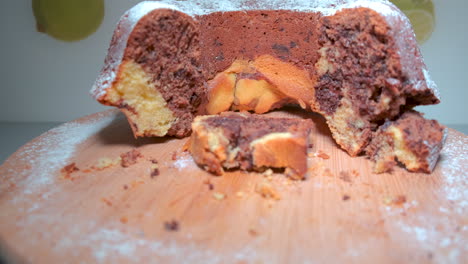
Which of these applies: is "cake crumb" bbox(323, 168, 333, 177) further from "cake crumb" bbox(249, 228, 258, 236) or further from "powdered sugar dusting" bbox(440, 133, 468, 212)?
"cake crumb" bbox(249, 228, 258, 236)

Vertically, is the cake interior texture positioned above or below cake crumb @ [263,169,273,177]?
above

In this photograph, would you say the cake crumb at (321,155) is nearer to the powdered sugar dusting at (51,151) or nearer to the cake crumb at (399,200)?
the cake crumb at (399,200)

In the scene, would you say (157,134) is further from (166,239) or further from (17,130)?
(17,130)

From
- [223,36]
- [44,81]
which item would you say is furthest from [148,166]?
[44,81]

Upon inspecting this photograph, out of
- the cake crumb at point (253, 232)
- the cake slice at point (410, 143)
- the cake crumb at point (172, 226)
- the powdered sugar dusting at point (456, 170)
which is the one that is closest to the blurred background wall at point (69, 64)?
the powdered sugar dusting at point (456, 170)

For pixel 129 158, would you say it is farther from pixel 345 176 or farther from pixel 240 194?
pixel 345 176

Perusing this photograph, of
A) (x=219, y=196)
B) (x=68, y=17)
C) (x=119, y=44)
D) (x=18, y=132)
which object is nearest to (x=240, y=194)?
(x=219, y=196)

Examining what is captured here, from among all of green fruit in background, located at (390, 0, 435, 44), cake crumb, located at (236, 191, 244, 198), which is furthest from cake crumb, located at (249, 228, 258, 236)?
green fruit in background, located at (390, 0, 435, 44)
